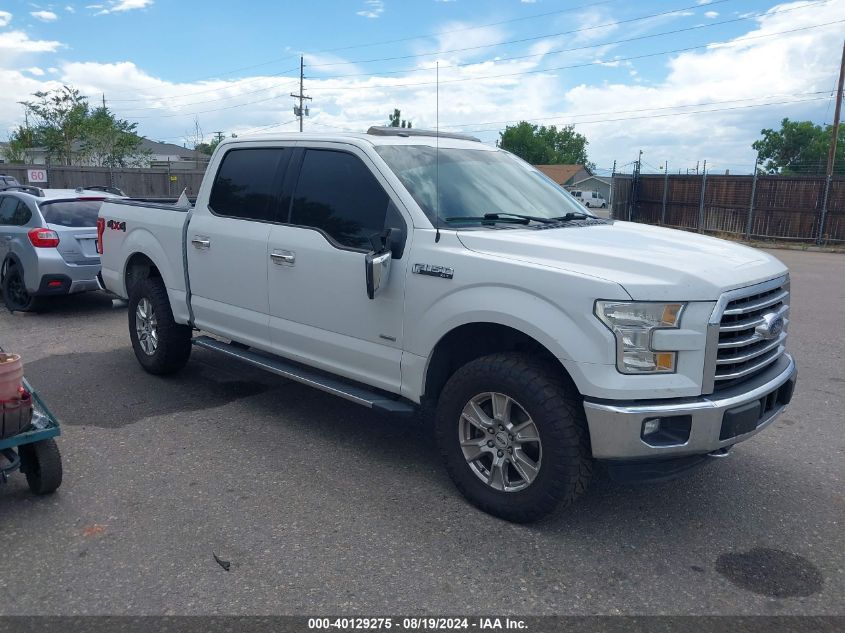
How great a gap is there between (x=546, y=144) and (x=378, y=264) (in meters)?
108

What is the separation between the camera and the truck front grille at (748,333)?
11.4 feet

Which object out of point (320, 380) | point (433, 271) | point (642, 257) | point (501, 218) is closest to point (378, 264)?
point (433, 271)

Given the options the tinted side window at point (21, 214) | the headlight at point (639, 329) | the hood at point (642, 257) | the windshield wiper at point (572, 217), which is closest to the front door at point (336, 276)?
the hood at point (642, 257)

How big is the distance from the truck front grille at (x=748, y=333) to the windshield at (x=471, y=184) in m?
1.43

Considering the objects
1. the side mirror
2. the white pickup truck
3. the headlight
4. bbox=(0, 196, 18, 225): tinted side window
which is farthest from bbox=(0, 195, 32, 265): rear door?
the headlight

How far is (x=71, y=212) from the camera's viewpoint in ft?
31.1

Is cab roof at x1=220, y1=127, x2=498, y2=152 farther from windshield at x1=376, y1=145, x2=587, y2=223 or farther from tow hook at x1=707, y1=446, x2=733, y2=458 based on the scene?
tow hook at x1=707, y1=446, x2=733, y2=458

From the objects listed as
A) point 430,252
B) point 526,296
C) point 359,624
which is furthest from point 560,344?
point 359,624

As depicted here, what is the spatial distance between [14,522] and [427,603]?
2.27 meters

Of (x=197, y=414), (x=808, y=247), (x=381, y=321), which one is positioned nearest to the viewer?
(x=381, y=321)

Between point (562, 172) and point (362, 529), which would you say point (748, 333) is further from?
point (562, 172)

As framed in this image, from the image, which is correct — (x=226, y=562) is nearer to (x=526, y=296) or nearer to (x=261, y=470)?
(x=261, y=470)

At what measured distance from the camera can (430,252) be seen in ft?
13.3

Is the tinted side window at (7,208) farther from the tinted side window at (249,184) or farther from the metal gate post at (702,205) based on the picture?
the metal gate post at (702,205)
